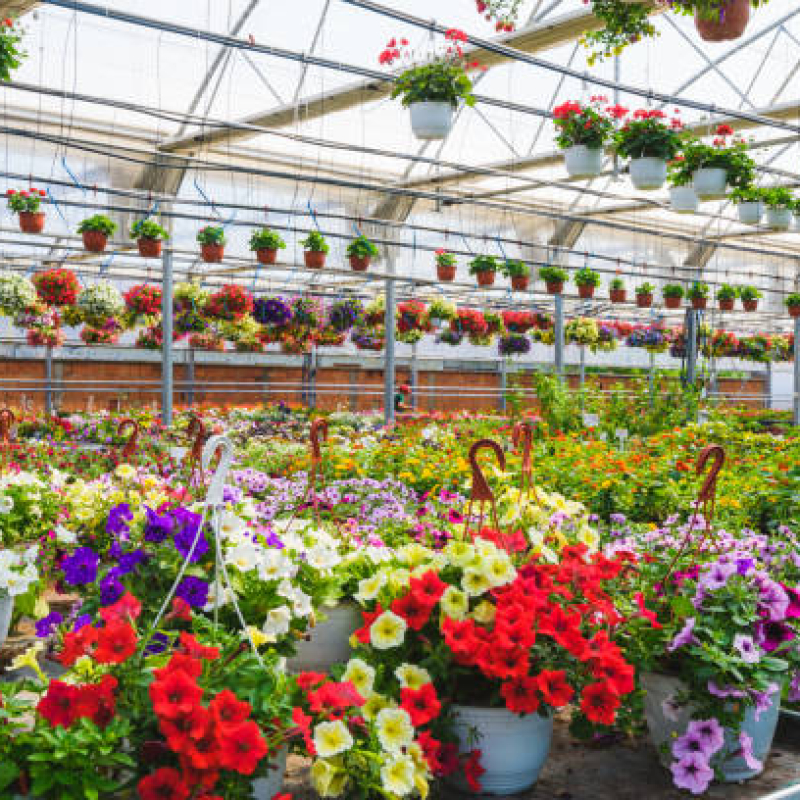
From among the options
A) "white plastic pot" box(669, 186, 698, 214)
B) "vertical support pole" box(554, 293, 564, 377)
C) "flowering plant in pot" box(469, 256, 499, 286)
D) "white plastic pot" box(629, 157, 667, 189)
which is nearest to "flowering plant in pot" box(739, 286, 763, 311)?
"vertical support pole" box(554, 293, 564, 377)

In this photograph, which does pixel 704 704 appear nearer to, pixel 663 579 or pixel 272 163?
pixel 663 579

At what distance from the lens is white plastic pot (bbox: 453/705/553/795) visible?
1935 millimetres

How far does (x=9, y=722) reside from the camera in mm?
1501

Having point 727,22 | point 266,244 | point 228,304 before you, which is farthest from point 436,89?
point 228,304

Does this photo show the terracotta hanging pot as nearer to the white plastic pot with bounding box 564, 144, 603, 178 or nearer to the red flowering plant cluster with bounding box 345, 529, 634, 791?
the red flowering plant cluster with bounding box 345, 529, 634, 791

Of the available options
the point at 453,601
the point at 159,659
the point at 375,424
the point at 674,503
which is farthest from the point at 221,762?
the point at 375,424

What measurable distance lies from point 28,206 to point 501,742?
299 inches

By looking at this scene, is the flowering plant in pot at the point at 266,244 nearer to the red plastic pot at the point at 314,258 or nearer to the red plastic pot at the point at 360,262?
the red plastic pot at the point at 314,258

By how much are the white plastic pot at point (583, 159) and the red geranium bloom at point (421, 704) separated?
18.6ft

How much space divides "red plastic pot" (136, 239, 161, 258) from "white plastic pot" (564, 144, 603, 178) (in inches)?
167

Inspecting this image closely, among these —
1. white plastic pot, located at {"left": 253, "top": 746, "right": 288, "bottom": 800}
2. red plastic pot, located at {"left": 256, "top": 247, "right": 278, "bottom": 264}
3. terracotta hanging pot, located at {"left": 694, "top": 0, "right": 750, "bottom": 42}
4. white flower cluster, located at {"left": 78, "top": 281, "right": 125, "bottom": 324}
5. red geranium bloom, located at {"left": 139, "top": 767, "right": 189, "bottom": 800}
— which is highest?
terracotta hanging pot, located at {"left": 694, "top": 0, "right": 750, "bottom": 42}

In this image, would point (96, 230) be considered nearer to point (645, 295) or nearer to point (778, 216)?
point (778, 216)

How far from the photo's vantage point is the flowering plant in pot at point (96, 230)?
827 cm

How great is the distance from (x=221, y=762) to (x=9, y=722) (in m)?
0.38
